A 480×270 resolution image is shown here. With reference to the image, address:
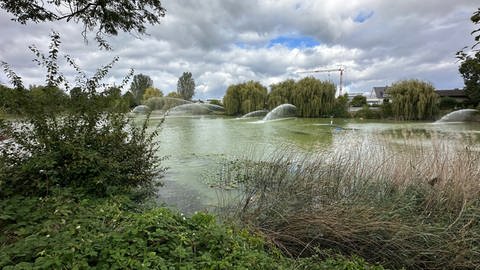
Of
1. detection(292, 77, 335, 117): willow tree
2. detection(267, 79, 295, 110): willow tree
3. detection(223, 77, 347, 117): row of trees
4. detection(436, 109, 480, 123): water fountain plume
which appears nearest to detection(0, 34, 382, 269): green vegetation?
detection(292, 77, 335, 117): willow tree

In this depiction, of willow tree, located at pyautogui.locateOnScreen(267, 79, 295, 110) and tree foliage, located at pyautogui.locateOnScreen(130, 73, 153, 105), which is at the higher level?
tree foliage, located at pyautogui.locateOnScreen(130, 73, 153, 105)

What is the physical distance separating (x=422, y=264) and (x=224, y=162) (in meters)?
5.17

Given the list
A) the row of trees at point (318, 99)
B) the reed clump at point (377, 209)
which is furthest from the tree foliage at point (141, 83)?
the reed clump at point (377, 209)

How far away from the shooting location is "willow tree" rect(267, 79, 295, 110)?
101 ft

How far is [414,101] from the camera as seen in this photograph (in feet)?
82.1

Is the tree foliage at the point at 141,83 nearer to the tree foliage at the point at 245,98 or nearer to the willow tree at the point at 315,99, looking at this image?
the tree foliage at the point at 245,98

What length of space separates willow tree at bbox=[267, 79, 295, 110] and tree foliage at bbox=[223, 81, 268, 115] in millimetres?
1449

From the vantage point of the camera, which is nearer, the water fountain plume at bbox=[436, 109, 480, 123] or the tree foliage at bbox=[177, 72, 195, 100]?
the water fountain plume at bbox=[436, 109, 480, 123]

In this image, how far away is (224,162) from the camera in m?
7.58

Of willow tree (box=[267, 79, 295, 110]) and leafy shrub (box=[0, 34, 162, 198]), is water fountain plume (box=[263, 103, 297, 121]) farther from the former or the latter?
leafy shrub (box=[0, 34, 162, 198])

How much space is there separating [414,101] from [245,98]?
17829 millimetres

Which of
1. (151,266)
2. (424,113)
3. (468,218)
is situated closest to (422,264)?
(468,218)

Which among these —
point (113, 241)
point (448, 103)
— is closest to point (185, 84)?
point (448, 103)

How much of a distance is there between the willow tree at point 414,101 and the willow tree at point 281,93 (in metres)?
9.90
